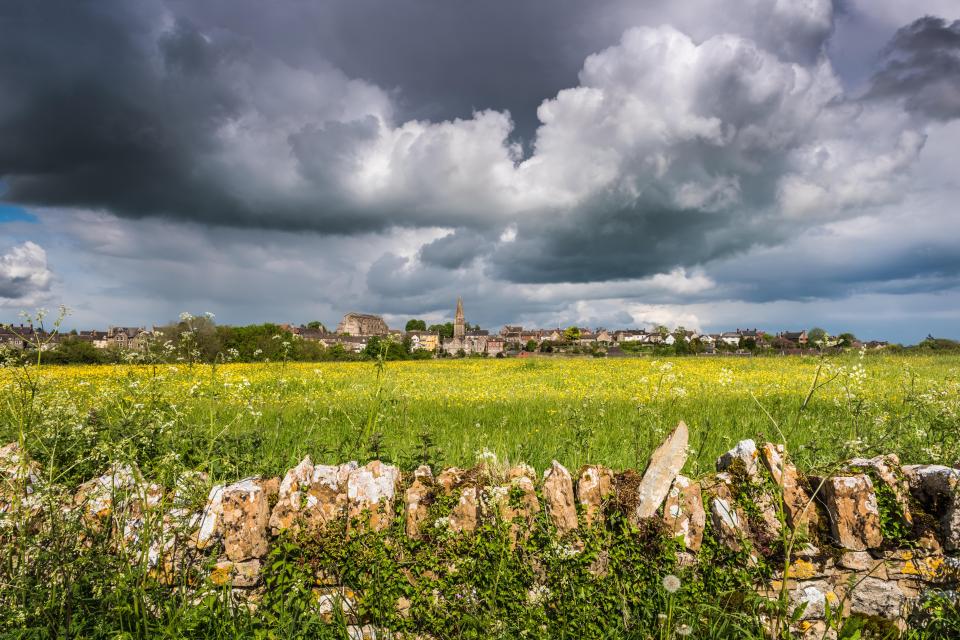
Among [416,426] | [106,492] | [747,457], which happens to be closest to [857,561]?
[747,457]

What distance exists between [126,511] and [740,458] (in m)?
4.81

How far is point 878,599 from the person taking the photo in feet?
12.1

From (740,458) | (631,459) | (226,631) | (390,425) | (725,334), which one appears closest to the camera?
(226,631)

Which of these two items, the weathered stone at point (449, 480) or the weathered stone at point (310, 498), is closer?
the weathered stone at point (310, 498)

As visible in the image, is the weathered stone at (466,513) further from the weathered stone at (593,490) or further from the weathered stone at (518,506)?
the weathered stone at (593,490)

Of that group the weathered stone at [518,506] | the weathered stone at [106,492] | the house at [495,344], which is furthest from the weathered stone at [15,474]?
the house at [495,344]

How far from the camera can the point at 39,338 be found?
14.0ft

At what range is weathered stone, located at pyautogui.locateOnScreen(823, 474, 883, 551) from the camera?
372 cm

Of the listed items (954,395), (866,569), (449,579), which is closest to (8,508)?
(449,579)

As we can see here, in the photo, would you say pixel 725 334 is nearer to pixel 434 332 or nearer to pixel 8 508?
pixel 434 332

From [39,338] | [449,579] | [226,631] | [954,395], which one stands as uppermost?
[39,338]

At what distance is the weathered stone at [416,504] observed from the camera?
146 inches

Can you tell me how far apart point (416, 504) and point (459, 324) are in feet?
608

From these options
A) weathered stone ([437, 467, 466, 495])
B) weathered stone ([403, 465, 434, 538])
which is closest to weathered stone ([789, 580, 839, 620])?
weathered stone ([437, 467, 466, 495])
